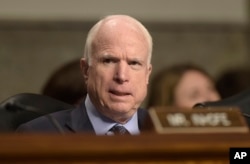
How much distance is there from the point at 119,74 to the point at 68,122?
172 millimetres

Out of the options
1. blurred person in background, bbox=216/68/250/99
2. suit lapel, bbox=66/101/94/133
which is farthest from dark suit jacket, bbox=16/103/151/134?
blurred person in background, bbox=216/68/250/99

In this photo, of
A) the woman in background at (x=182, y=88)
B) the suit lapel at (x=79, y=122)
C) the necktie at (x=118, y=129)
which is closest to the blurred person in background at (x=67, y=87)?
the woman in background at (x=182, y=88)

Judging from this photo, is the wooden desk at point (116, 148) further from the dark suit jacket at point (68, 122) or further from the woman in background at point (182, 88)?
the woman in background at point (182, 88)

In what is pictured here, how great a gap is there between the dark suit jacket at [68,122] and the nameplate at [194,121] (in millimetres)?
548

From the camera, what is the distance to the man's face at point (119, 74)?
2291 mm

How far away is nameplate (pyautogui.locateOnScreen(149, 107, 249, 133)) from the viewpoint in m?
1.67

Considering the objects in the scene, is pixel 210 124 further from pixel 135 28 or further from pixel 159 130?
pixel 135 28

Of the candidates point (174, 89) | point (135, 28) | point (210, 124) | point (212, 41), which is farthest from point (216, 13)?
point (210, 124)

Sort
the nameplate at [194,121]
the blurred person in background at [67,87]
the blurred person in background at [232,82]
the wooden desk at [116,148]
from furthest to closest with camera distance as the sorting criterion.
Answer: the blurred person in background at [232,82], the blurred person in background at [67,87], the nameplate at [194,121], the wooden desk at [116,148]

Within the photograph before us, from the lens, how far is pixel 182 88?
346 centimetres

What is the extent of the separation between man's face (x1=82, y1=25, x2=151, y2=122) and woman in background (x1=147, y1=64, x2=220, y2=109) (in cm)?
103

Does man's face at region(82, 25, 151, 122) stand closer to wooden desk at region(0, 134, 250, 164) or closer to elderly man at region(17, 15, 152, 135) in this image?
elderly man at region(17, 15, 152, 135)

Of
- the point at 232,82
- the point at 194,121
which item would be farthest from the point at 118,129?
the point at 232,82

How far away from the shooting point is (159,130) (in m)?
1.66
